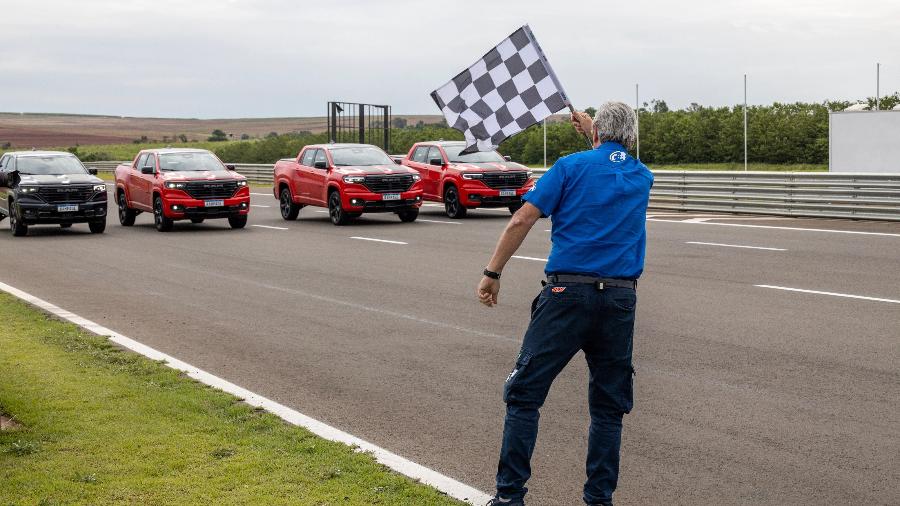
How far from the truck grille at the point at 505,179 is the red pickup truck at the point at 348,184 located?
1.64 m

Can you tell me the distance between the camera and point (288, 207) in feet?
88.2

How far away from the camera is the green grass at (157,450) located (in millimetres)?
5297

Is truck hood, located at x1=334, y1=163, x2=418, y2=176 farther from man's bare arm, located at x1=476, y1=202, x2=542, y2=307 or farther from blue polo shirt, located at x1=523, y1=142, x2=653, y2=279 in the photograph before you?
→ blue polo shirt, located at x1=523, y1=142, x2=653, y2=279

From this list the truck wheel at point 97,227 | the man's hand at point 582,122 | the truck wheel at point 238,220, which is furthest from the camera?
the truck wheel at point 238,220

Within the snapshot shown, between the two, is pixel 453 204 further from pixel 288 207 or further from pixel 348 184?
pixel 288 207

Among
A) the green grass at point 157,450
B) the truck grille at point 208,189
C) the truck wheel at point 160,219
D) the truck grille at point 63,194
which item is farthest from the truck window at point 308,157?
the green grass at point 157,450

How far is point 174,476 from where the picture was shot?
5.58m

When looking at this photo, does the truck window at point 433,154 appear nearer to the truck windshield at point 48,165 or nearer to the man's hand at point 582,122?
the truck windshield at point 48,165

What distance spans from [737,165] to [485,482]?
43.1 metres

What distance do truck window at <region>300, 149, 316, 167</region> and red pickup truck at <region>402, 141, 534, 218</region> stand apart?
8.46ft

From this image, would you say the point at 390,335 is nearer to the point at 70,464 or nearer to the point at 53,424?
the point at 53,424

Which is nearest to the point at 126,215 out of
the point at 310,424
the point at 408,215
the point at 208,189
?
the point at 208,189

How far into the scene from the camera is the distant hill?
111 meters

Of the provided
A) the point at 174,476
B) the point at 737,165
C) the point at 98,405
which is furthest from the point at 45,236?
the point at 737,165
